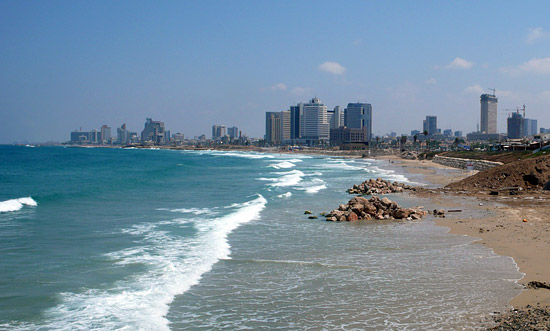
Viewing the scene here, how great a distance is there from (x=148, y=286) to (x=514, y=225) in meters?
13.8

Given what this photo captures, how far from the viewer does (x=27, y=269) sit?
41.3 feet

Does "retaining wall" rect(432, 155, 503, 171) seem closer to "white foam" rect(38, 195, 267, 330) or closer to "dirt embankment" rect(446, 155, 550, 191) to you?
"dirt embankment" rect(446, 155, 550, 191)

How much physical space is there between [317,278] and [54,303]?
19.3 feet

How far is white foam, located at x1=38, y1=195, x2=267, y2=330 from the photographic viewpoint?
920 cm

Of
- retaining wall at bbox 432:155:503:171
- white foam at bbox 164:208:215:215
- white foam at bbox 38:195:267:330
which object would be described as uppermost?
retaining wall at bbox 432:155:503:171

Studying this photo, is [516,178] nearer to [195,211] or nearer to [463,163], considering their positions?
[195,211]

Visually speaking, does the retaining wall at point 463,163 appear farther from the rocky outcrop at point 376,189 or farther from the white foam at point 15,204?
the white foam at point 15,204

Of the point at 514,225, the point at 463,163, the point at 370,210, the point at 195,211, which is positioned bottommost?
the point at 195,211

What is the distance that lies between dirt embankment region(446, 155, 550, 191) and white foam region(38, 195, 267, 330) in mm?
20630

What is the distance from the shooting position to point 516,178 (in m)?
31.0

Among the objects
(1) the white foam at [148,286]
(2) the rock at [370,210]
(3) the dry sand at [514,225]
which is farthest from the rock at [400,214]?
(1) the white foam at [148,286]

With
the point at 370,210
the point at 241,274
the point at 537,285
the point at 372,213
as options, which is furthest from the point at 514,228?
the point at 241,274

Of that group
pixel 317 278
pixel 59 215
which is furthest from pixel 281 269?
pixel 59 215

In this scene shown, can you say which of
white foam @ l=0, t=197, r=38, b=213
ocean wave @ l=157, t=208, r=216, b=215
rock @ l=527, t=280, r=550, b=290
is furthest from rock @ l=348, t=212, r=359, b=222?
white foam @ l=0, t=197, r=38, b=213
